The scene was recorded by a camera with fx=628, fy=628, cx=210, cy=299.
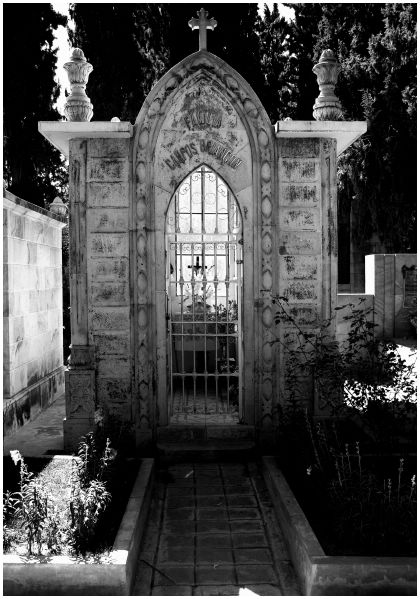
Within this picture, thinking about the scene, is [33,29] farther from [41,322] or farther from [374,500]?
[374,500]

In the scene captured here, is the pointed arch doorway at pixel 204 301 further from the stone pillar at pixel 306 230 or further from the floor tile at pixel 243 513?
the floor tile at pixel 243 513

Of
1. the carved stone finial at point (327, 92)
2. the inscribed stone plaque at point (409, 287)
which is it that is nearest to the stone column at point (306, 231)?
the carved stone finial at point (327, 92)

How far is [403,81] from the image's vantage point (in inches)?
748

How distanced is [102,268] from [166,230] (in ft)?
Result: 2.88

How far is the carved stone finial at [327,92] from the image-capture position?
293 inches

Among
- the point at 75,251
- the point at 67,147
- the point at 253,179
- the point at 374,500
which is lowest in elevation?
the point at 374,500

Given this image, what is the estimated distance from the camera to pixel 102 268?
736 centimetres

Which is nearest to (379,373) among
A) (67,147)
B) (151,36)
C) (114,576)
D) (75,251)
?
(114,576)

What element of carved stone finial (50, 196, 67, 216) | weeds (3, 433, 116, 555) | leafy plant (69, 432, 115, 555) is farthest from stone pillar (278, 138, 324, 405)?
carved stone finial (50, 196, 67, 216)

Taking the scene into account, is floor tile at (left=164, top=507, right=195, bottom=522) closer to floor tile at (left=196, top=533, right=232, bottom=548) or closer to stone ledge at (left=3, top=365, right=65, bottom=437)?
floor tile at (left=196, top=533, right=232, bottom=548)

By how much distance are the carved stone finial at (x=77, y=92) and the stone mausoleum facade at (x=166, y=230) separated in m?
0.03

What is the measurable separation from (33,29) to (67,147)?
12.7 metres

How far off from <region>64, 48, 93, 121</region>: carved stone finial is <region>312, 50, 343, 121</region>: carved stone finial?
2724 mm

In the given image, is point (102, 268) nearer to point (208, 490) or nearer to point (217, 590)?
point (208, 490)
